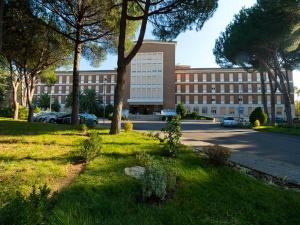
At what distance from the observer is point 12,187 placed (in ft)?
18.3

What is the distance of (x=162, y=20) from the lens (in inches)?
608

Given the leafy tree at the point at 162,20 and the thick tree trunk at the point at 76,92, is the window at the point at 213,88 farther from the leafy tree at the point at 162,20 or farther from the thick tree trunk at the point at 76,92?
the leafy tree at the point at 162,20

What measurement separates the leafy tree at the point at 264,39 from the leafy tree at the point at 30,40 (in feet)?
55.7

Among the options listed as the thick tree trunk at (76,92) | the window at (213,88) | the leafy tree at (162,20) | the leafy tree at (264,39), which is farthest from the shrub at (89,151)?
the window at (213,88)

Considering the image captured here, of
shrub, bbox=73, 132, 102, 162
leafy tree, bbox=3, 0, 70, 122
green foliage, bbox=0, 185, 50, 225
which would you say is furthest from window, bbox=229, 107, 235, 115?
green foliage, bbox=0, 185, 50, 225

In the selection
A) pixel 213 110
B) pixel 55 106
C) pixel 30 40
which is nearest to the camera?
pixel 30 40

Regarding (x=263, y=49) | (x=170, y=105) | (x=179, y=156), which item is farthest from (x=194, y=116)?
(x=179, y=156)

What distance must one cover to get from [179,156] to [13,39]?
16.6 meters

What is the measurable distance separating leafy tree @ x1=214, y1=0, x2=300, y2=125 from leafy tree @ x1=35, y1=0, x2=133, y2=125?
43.9 ft

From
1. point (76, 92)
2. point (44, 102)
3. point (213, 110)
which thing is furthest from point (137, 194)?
point (44, 102)

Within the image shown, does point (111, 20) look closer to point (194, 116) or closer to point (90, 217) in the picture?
point (90, 217)

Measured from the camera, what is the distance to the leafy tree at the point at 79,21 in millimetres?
18125

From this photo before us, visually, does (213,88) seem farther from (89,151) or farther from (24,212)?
(24,212)

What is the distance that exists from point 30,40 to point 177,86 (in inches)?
2582
